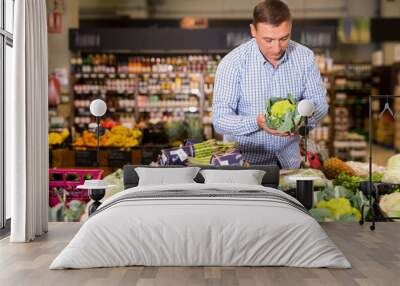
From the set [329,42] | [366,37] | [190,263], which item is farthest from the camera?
[366,37]

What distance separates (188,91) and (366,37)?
4284 mm

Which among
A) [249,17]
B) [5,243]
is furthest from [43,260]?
[249,17]

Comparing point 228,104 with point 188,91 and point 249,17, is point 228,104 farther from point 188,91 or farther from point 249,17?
point 249,17

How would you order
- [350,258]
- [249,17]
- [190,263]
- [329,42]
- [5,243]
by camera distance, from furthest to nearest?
[249,17], [329,42], [5,243], [350,258], [190,263]

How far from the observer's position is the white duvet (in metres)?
5.34

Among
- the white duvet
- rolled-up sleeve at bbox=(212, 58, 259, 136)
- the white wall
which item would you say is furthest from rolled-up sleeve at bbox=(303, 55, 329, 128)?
the white wall

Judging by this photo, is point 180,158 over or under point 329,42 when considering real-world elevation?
under

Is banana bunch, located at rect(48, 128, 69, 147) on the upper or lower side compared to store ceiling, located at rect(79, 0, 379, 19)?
lower

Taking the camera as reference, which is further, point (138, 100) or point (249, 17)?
point (249, 17)

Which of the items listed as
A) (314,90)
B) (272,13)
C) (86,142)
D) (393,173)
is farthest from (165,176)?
(86,142)

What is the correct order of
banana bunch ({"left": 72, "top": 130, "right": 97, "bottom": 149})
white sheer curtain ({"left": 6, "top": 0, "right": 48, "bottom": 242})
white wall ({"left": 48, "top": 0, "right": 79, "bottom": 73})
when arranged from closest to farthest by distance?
white sheer curtain ({"left": 6, "top": 0, "right": 48, "bottom": 242}) < banana bunch ({"left": 72, "top": 130, "right": 97, "bottom": 149}) < white wall ({"left": 48, "top": 0, "right": 79, "bottom": 73})

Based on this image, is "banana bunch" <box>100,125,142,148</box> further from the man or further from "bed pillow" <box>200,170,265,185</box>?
"bed pillow" <box>200,170,265,185</box>

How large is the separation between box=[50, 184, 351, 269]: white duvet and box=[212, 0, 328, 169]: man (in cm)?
257

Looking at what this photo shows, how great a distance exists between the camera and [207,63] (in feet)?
43.2
